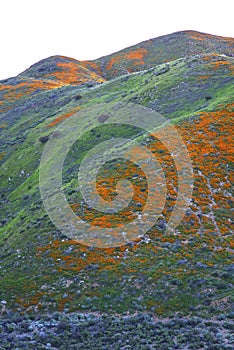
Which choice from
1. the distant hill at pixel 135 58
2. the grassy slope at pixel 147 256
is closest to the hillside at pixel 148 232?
the grassy slope at pixel 147 256

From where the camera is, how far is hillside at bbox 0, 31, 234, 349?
81.1ft

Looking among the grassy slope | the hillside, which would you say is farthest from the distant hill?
the grassy slope

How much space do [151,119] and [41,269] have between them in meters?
33.2

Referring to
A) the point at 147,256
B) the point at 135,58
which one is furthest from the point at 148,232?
the point at 135,58

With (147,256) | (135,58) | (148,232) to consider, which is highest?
(135,58)

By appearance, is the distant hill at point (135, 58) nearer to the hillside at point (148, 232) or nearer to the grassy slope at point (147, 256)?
the hillside at point (148, 232)

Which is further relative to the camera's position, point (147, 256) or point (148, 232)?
point (148, 232)

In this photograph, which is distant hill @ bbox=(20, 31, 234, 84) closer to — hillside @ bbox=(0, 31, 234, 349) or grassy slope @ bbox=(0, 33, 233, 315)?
hillside @ bbox=(0, 31, 234, 349)

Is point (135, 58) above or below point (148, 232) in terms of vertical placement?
above

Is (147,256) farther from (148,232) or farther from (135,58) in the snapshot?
(135,58)

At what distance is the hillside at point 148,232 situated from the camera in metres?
24.7

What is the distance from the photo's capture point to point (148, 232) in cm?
3080

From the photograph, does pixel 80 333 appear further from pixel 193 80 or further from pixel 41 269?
pixel 193 80

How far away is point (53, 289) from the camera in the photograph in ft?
84.9
